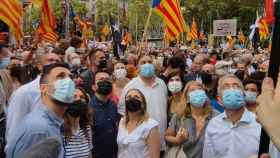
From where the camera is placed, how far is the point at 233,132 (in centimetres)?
465

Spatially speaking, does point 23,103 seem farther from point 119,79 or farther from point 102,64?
point 102,64

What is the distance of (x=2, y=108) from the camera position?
220 inches

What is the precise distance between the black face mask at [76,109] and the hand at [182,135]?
1.02 m

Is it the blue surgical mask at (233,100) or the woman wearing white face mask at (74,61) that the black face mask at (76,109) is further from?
the woman wearing white face mask at (74,61)

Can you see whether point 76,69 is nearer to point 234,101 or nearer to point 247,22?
point 234,101

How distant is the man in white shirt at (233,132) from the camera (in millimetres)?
4582

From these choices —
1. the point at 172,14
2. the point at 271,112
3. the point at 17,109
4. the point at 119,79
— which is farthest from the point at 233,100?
the point at 172,14

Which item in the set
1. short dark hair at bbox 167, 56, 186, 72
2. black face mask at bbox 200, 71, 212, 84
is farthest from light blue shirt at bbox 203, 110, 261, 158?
short dark hair at bbox 167, 56, 186, 72

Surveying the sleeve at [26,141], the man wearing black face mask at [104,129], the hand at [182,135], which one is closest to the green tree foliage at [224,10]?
the man wearing black face mask at [104,129]

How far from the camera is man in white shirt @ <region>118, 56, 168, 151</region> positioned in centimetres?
638

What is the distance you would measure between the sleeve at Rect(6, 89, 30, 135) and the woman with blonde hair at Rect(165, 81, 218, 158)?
1536mm

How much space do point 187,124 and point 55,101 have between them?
205 centimetres

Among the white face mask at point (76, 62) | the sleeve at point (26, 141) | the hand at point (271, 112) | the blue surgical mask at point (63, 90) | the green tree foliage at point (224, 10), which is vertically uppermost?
the green tree foliage at point (224, 10)

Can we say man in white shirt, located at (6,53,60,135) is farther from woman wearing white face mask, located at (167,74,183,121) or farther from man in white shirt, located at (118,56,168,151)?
woman wearing white face mask, located at (167,74,183,121)
